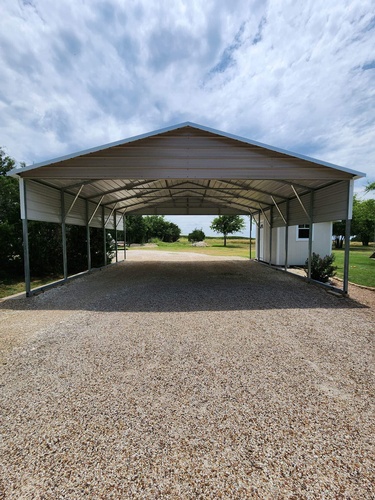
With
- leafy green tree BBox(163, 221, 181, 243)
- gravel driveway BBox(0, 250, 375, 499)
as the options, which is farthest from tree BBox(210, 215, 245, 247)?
gravel driveway BBox(0, 250, 375, 499)

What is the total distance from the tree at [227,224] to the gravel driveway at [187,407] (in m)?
36.9

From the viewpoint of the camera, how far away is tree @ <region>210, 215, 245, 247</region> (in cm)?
4158

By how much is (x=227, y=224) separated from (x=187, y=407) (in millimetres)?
40271

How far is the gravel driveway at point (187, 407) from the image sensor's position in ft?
5.65

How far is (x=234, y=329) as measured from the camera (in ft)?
15.0

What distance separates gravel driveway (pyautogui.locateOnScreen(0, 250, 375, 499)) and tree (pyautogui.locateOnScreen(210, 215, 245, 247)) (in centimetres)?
3690

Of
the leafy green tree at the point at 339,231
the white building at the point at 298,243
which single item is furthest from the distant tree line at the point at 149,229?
the white building at the point at 298,243

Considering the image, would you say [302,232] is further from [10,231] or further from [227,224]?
[227,224]

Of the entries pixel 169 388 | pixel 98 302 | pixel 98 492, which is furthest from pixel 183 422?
pixel 98 302

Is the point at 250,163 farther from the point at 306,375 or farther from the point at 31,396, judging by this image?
the point at 31,396

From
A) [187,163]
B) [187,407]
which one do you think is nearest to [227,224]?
[187,163]

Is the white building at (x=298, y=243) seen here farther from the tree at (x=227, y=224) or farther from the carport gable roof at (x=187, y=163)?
the tree at (x=227, y=224)

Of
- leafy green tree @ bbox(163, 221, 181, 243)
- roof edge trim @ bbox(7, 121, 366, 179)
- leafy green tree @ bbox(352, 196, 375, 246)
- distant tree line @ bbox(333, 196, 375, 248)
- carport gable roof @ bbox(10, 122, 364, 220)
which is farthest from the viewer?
leafy green tree @ bbox(163, 221, 181, 243)

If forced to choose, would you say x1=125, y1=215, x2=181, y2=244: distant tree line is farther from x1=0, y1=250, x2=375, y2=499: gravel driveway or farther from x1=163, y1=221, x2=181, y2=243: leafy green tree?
Result: x1=0, y1=250, x2=375, y2=499: gravel driveway
